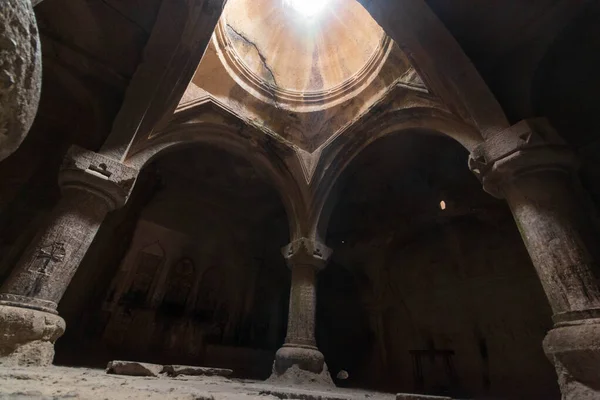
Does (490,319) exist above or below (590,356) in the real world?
above

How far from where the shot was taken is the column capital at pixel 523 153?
2699mm

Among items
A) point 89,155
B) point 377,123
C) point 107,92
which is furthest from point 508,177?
point 107,92

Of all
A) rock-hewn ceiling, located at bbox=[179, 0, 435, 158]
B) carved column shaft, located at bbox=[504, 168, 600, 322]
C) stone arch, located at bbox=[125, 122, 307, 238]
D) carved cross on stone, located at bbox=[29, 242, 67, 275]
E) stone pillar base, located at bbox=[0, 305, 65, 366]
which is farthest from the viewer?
rock-hewn ceiling, located at bbox=[179, 0, 435, 158]

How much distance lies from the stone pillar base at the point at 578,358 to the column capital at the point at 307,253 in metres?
3.17

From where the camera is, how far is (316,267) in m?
4.98

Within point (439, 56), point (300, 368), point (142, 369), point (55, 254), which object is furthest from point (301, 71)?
point (142, 369)

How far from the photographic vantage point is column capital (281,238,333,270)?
4906 mm

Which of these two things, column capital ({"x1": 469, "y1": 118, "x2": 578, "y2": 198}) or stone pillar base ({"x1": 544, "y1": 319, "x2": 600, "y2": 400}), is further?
column capital ({"x1": 469, "y1": 118, "x2": 578, "y2": 198})

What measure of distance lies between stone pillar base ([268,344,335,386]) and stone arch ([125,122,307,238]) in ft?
5.94

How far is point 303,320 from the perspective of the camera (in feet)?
14.8

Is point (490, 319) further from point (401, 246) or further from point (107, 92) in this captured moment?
point (107, 92)

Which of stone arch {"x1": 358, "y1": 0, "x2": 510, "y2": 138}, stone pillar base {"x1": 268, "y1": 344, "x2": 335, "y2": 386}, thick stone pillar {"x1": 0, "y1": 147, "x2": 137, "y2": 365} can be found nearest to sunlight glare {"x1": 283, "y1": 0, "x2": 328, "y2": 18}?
stone arch {"x1": 358, "y1": 0, "x2": 510, "y2": 138}

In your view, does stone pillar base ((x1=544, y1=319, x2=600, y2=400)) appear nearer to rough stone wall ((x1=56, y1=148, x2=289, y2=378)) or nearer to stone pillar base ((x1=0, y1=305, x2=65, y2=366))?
stone pillar base ((x1=0, y1=305, x2=65, y2=366))

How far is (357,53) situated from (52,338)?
21.8 feet
